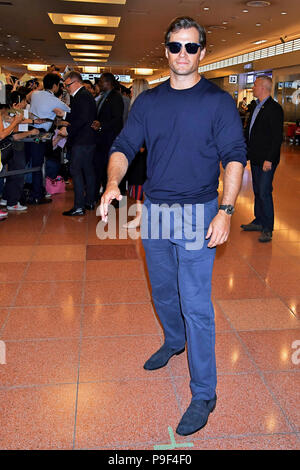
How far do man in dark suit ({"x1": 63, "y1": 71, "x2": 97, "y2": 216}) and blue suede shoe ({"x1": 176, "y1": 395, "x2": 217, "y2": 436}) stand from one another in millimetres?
4606

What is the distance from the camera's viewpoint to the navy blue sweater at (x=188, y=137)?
203 centimetres

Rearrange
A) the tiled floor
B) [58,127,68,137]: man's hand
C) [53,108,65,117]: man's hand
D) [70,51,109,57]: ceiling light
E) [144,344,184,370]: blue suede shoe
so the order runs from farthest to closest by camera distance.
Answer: [70,51,109,57]: ceiling light → [58,127,68,137]: man's hand → [53,108,65,117]: man's hand → [144,344,184,370]: blue suede shoe → the tiled floor

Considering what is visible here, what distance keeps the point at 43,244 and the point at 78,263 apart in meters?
0.79

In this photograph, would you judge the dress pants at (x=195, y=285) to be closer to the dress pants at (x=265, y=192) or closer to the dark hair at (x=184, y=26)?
the dark hair at (x=184, y=26)

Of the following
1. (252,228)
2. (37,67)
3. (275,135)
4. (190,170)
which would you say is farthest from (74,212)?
(37,67)

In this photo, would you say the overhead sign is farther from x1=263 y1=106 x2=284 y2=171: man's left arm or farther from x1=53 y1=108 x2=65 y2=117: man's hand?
x1=263 y1=106 x2=284 y2=171: man's left arm

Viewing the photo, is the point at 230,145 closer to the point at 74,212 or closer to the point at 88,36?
the point at 74,212

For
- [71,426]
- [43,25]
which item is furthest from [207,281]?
[43,25]

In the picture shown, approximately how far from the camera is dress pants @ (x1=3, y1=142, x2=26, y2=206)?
6.52m

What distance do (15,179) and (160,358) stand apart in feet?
14.8

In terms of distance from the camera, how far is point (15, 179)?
6504 millimetres

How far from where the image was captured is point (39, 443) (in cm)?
206

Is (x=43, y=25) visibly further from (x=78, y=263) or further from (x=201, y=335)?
(x=201, y=335)

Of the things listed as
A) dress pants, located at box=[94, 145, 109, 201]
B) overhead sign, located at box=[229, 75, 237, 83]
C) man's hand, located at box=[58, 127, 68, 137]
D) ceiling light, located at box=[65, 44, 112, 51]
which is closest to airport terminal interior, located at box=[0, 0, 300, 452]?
dress pants, located at box=[94, 145, 109, 201]
